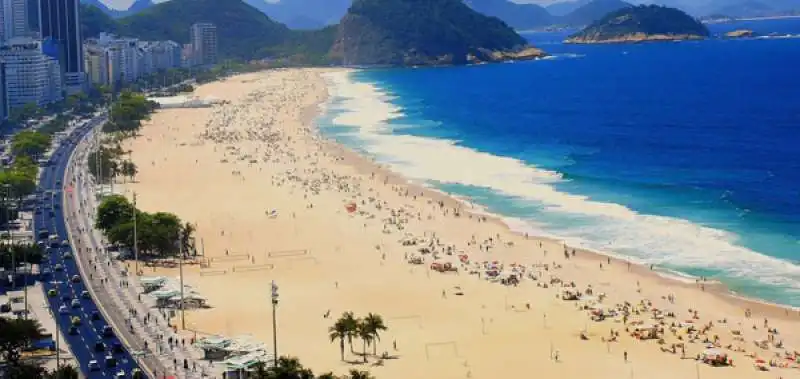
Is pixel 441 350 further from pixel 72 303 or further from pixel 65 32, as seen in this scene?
pixel 65 32

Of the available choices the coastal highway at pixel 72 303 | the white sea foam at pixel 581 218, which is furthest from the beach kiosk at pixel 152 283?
the white sea foam at pixel 581 218

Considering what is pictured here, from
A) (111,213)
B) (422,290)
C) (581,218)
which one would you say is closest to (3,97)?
(111,213)

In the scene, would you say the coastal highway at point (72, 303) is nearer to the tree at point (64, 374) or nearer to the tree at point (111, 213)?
the tree at point (111, 213)

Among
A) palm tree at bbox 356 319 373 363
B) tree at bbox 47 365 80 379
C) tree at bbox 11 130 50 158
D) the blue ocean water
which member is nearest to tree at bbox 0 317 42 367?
tree at bbox 47 365 80 379

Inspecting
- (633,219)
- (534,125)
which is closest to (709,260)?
(633,219)

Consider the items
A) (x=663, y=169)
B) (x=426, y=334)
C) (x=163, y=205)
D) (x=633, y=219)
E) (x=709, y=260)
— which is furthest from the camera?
(x=663, y=169)

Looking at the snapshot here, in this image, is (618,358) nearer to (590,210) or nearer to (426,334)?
(426,334)
